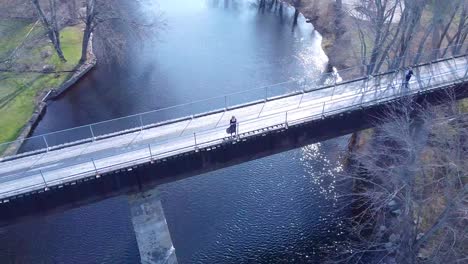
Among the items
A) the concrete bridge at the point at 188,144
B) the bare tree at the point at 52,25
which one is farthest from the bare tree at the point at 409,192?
the bare tree at the point at 52,25

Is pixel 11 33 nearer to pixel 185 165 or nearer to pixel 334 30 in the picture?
pixel 185 165

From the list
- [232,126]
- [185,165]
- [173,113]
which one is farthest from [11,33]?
[232,126]

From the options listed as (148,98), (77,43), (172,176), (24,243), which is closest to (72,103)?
(148,98)

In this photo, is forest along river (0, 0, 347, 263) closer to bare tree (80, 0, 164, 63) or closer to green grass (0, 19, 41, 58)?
bare tree (80, 0, 164, 63)

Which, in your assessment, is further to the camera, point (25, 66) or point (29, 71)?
point (25, 66)

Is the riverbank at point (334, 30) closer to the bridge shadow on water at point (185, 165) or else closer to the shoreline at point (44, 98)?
the bridge shadow on water at point (185, 165)

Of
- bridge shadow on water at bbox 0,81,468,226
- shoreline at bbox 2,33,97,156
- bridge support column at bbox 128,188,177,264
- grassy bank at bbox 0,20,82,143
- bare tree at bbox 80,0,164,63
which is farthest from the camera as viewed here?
bare tree at bbox 80,0,164,63

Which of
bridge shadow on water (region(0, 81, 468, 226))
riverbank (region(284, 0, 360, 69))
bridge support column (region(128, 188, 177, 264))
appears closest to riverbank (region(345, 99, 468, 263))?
bridge shadow on water (region(0, 81, 468, 226))
